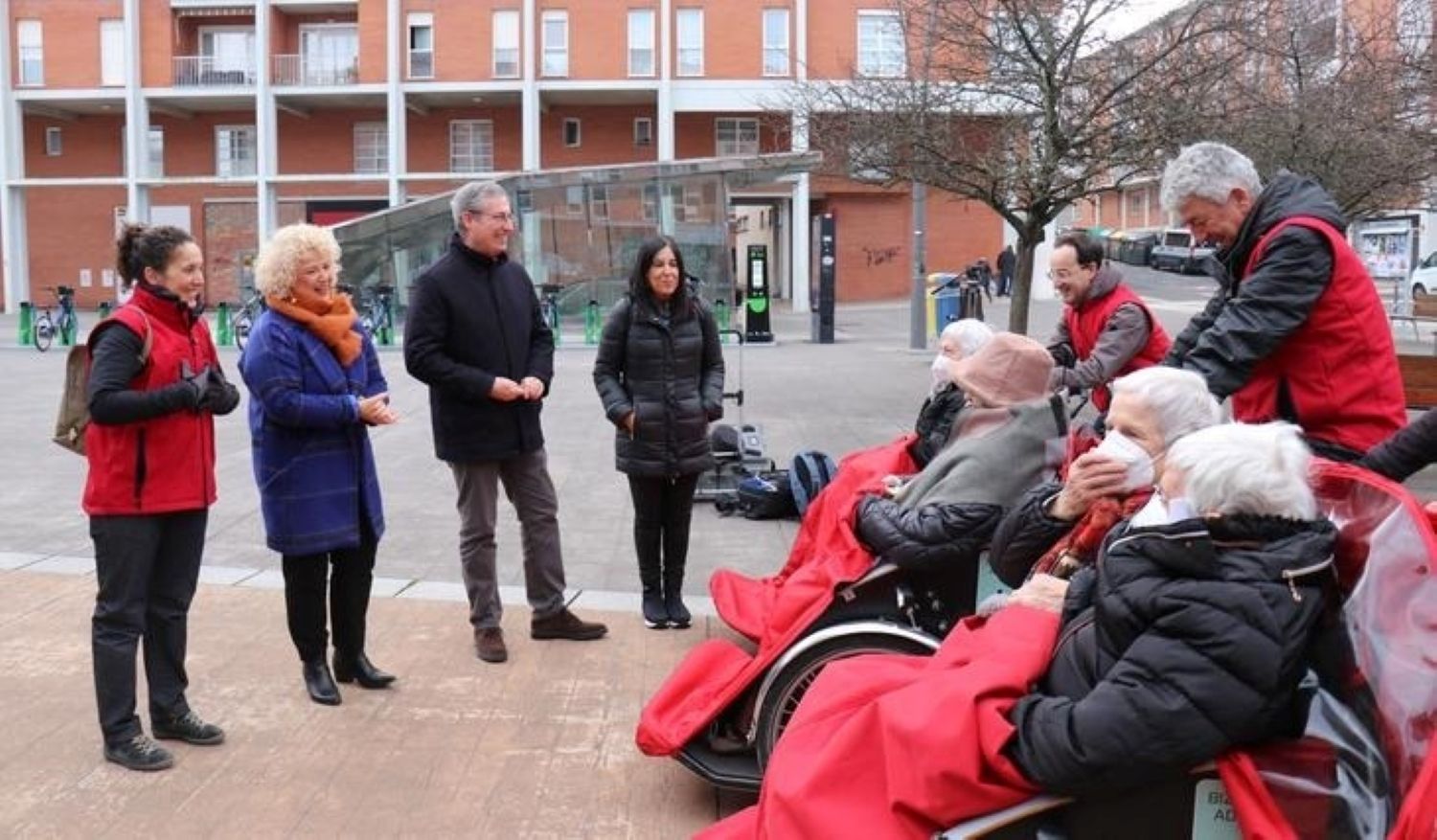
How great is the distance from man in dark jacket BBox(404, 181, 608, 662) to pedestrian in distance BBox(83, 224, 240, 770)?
1.11 meters

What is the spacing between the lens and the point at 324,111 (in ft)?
154

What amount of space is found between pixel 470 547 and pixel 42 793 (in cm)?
192

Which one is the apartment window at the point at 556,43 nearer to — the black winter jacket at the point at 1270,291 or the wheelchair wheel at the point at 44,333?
the wheelchair wheel at the point at 44,333

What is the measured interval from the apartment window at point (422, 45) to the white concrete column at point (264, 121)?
4.60m

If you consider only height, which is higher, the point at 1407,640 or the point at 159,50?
the point at 159,50

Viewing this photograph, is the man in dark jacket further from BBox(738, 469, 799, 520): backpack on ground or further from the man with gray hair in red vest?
BBox(738, 469, 799, 520): backpack on ground

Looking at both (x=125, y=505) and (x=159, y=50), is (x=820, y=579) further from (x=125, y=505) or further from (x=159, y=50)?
(x=159, y=50)

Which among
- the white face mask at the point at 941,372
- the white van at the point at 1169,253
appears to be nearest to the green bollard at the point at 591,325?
the white face mask at the point at 941,372

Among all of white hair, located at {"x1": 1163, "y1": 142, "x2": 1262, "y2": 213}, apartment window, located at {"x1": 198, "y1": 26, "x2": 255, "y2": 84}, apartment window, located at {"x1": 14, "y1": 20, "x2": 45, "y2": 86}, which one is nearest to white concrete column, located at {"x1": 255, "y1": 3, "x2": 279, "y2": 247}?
apartment window, located at {"x1": 198, "y1": 26, "x2": 255, "y2": 84}

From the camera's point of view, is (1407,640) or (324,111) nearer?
(1407,640)

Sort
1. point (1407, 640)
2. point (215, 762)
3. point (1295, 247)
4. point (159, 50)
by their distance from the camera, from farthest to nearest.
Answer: point (159, 50)
point (215, 762)
point (1295, 247)
point (1407, 640)

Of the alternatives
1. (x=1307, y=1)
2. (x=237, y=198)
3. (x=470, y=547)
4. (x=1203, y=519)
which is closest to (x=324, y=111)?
(x=237, y=198)

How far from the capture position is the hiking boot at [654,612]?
615 cm

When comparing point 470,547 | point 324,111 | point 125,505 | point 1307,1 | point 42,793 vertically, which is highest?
point 324,111
